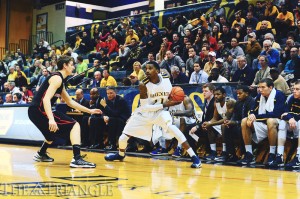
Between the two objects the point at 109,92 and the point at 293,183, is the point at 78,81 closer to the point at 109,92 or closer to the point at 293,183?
the point at 109,92

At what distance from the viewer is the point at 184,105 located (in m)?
9.23

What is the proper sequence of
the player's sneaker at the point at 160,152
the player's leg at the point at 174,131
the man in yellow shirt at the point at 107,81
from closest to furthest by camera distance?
1. the player's leg at the point at 174,131
2. the player's sneaker at the point at 160,152
3. the man in yellow shirt at the point at 107,81

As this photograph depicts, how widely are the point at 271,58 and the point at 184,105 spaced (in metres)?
2.68

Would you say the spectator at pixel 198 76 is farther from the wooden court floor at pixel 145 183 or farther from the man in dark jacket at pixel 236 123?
the wooden court floor at pixel 145 183

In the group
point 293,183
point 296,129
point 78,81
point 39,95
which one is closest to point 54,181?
point 39,95

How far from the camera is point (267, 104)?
7820 mm

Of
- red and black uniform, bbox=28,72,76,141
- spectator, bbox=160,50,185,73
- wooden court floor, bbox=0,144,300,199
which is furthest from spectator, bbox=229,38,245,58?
red and black uniform, bbox=28,72,76,141

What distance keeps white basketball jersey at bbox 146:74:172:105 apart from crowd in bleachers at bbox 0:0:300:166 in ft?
2.08

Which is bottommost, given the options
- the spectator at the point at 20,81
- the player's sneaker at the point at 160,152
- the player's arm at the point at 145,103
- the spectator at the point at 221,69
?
the player's sneaker at the point at 160,152

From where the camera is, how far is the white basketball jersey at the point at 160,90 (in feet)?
24.4

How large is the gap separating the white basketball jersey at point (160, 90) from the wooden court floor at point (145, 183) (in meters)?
1.26

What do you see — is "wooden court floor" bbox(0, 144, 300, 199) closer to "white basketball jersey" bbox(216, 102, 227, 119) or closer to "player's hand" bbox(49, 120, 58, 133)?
"player's hand" bbox(49, 120, 58, 133)

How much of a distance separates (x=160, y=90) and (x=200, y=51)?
6464mm

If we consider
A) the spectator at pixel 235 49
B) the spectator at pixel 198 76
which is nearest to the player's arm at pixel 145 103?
the spectator at pixel 198 76
